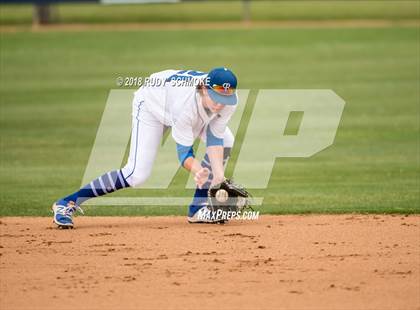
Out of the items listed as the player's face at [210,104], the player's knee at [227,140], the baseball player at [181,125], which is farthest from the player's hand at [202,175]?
the player's knee at [227,140]

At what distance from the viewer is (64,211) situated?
1132cm

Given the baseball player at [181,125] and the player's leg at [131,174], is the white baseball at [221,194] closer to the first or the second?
the baseball player at [181,125]

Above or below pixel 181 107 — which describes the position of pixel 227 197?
below

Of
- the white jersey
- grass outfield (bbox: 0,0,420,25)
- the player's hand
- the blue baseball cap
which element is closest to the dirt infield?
the player's hand

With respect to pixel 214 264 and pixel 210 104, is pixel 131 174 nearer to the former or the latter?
pixel 210 104

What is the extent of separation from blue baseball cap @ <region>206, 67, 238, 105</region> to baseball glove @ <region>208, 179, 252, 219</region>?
0.99m

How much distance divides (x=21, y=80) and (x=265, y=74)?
21.4 ft

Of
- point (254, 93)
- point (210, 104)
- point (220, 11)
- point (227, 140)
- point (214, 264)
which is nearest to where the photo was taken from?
point (214, 264)

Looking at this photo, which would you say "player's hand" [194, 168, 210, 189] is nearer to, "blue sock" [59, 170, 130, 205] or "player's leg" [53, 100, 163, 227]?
"player's leg" [53, 100, 163, 227]

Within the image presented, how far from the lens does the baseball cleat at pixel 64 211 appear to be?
11.3 metres

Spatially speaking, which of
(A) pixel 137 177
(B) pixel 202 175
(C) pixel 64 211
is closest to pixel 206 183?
(A) pixel 137 177

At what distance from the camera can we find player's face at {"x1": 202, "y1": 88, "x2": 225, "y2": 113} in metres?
10.5

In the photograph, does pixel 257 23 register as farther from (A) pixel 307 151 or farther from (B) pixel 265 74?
(A) pixel 307 151

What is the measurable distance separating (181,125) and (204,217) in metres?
1.46
